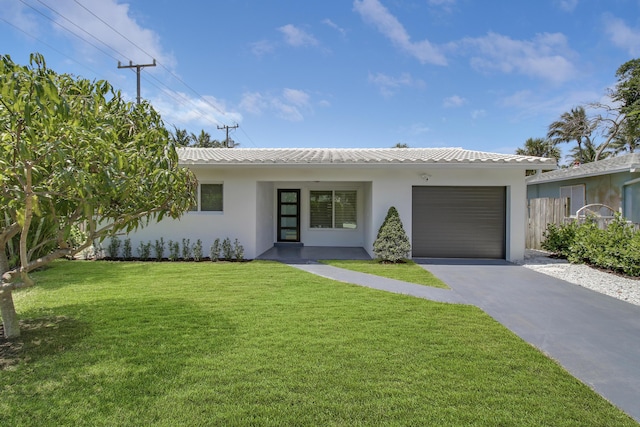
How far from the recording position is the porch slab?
11184 mm

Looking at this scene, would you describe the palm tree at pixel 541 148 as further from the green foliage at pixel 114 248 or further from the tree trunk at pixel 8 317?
Answer: the tree trunk at pixel 8 317

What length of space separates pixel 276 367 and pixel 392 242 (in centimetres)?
716

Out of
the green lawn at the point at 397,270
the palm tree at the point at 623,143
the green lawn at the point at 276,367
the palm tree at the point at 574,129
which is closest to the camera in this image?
the green lawn at the point at 276,367

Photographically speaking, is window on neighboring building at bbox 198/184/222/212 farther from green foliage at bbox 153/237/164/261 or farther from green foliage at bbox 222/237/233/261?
green foliage at bbox 153/237/164/261

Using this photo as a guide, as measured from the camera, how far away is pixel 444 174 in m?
11.1

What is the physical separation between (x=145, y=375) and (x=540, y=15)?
54.3 feet

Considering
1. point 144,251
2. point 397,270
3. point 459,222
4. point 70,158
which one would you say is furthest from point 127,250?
point 459,222

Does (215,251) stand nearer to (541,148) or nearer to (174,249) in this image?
(174,249)

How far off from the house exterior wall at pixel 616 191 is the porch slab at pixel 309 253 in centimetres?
1077

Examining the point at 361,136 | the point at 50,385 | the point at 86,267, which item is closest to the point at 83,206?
the point at 50,385

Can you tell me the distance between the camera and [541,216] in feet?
44.6

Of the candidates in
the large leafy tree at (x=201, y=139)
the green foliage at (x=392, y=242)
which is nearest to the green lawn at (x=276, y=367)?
the green foliage at (x=392, y=242)

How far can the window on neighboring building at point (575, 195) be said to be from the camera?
1722cm

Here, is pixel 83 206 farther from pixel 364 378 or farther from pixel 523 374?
pixel 523 374
